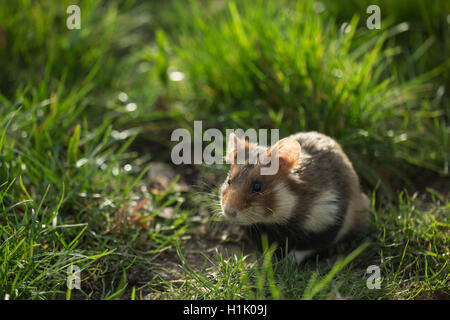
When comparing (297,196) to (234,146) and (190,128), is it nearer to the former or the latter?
(234,146)

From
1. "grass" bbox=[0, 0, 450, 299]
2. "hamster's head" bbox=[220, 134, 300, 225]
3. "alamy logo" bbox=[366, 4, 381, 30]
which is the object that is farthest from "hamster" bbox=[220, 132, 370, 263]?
"alamy logo" bbox=[366, 4, 381, 30]

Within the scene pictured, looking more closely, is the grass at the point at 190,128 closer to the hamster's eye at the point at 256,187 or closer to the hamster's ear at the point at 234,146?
the hamster's eye at the point at 256,187

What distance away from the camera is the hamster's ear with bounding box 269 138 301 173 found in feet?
9.63

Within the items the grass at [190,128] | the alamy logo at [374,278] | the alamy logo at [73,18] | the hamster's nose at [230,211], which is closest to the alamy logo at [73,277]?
the grass at [190,128]

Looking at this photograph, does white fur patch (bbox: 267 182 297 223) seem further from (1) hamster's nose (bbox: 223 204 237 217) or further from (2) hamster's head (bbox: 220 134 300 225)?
(1) hamster's nose (bbox: 223 204 237 217)

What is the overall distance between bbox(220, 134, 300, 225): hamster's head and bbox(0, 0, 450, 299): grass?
0.78 ft

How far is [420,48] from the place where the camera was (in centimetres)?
459

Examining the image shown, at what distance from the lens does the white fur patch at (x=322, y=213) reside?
307 cm

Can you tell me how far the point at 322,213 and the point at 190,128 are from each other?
166cm

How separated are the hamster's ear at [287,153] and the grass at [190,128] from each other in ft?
1.69

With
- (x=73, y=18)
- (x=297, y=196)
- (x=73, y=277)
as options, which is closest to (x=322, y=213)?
(x=297, y=196)

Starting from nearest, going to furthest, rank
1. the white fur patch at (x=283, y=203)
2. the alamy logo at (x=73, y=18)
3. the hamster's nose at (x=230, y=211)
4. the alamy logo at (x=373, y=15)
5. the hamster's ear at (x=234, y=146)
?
the hamster's nose at (x=230, y=211), the white fur patch at (x=283, y=203), the hamster's ear at (x=234, y=146), the alamy logo at (x=373, y=15), the alamy logo at (x=73, y=18)

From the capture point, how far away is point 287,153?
2.97 meters

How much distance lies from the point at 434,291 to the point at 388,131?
1508 mm
